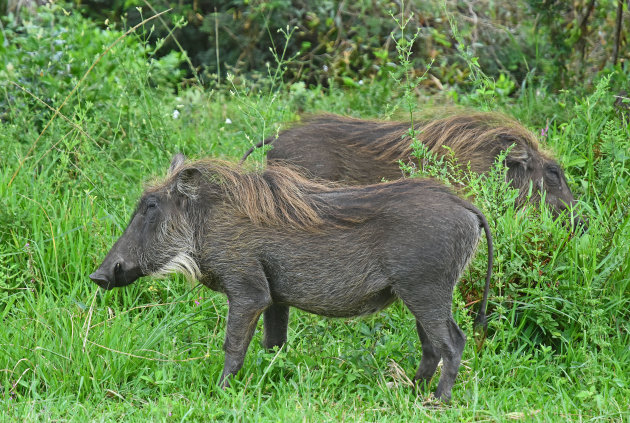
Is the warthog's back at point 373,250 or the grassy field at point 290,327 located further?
the grassy field at point 290,327

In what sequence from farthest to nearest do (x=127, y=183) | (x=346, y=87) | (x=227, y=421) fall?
(x=346, y=87) < (x=127, y=183) < (x=227, y=421)

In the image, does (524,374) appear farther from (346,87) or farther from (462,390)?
(346,87)

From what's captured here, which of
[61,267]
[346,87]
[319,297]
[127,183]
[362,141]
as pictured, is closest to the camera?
[319,297]

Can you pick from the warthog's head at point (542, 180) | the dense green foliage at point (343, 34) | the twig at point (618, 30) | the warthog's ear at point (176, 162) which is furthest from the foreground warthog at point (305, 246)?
the dense green foliage at point (343, 34)

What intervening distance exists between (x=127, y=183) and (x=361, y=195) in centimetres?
264

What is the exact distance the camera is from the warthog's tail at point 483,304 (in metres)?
4.10

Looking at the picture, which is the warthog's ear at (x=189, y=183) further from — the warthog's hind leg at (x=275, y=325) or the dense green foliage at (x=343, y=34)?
the dense green foliage at (x=343, y=34)

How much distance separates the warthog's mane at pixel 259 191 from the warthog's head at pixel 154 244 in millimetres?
79

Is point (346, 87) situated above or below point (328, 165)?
below

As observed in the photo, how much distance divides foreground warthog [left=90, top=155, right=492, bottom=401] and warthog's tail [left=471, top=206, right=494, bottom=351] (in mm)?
11

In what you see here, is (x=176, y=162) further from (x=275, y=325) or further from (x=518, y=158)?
(x=518, y=158)

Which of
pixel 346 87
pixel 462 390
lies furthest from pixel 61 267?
pixel 346 87

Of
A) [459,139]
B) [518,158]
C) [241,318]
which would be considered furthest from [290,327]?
[518,158]

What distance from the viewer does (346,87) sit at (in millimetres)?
9055
